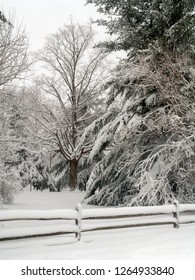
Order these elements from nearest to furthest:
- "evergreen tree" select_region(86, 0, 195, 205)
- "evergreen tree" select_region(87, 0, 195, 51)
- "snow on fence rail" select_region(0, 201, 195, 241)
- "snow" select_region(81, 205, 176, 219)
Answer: "snow on fence rail" select_region(0, 201, 195, 241), "snow" select_region(81, 205, 176, 219), "evergreen tree" select_region(86, 0, 195, 205), "evergreen tree" select_region(87, 0, 195, 51)

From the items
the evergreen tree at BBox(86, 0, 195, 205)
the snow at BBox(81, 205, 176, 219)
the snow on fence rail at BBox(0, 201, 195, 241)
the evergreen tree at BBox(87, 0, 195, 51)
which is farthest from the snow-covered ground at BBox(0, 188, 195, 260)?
the evergreen tree at BBox(87, 0, 195, 51)

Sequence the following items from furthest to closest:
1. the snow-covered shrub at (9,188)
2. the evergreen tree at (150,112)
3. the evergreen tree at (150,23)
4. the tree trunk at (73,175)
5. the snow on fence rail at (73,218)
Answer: the tree trunk at (73,175) → the snow-covered shrub at (9,188) → the evergreen tree at (150,23) → the evergreen tree at (150,112) → the snow on fence rail at (73,218)

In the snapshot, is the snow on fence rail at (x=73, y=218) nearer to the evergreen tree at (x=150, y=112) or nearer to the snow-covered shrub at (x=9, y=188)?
the evergreen tree at (x=150, y=112)

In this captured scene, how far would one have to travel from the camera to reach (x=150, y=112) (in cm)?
1689

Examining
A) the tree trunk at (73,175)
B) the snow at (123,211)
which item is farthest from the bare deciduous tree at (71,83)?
the snow at (123,211)

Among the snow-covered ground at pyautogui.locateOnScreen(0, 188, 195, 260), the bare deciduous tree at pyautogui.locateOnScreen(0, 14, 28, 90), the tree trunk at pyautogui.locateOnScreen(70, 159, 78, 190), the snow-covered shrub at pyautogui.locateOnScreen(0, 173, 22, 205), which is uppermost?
the bare deciduous tree at pyautogui.locateOnScreen(0, 14, 28, 90)

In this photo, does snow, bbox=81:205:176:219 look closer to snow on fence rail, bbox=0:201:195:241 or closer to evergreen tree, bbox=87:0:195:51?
snow on fence rail, bbox=0:201:195:241

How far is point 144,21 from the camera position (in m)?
19.0

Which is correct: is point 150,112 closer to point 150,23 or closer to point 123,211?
point 150,23

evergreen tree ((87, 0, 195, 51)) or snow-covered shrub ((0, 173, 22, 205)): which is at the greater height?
evergreen tree ((87, 0, 195, 51))

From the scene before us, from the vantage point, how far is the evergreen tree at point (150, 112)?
1586 cm

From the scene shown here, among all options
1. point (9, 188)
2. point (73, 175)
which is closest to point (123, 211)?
point (9, 188)

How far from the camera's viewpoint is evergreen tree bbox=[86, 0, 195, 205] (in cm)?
1586

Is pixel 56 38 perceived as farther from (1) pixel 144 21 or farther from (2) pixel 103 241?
(2) pixel 103 241
